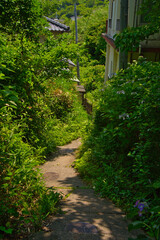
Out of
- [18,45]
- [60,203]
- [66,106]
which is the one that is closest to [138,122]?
[60,203]

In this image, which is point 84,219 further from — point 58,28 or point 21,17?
point 58,28

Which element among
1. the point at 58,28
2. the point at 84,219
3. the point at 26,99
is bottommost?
the point at 84,219

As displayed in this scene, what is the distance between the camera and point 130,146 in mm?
5523

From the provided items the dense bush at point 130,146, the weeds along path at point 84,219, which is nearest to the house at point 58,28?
the dense bush at point 130,146

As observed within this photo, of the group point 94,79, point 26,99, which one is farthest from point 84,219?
point 94,79

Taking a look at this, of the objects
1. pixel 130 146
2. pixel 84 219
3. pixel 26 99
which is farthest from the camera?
pixel 26 99

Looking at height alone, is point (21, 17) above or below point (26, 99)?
above

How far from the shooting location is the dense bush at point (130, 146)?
163 inches

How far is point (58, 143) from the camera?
404 inches

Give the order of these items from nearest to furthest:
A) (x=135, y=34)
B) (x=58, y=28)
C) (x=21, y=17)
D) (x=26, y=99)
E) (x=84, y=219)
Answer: (x=84, y=219), (x=135, y=34), (x=21, y=17), (x=26, y=99), (x=58, y=28)

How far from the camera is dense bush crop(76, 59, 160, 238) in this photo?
415 centimetres

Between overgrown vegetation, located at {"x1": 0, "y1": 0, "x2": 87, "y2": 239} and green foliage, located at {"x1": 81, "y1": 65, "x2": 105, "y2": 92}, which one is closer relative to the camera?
overgrown vegetation, located at {"x1": 0, "y1": 0, "x2": 87, "y2": 239}

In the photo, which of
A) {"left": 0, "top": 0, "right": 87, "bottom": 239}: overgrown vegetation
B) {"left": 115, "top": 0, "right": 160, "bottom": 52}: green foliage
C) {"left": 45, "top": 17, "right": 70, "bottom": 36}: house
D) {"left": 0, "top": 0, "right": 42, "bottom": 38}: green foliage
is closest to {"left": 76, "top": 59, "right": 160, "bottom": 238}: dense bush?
{"left": 115, "top": 0, "right": 160, "bottom": 52}: green foliage

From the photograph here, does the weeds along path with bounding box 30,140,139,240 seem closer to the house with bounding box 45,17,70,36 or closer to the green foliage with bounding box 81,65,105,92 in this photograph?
the house with bounding box 45,17,70,36
